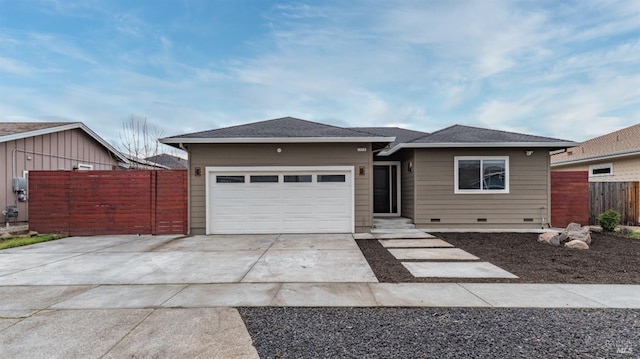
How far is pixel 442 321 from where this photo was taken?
3.09 metres

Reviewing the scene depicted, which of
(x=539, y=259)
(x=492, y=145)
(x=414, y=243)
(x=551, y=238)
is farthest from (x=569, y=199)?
(x=414, y=243)

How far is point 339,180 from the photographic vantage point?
29.6ft

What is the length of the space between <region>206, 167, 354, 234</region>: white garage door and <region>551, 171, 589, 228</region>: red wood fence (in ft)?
22.3

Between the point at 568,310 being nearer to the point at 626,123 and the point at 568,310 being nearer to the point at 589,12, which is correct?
the point at 589,12

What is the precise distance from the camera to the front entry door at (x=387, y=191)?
37.0 ft

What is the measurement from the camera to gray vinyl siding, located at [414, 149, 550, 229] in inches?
377

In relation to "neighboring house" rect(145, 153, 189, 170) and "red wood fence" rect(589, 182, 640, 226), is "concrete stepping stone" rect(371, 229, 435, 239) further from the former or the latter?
"neighboring house" rect(145, 153, 189, 170)

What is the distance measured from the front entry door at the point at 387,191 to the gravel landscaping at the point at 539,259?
3134mm

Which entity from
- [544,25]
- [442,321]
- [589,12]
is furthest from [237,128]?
[589,12]

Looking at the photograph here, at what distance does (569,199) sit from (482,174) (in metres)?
3.00

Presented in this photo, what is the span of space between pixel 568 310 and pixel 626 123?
2142 centimetres

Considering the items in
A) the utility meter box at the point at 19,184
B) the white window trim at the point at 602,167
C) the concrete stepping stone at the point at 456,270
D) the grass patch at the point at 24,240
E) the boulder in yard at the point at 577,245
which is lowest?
the grass patch at the point at 24,240

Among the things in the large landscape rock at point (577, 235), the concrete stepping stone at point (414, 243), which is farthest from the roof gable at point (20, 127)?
the large landscape rock at point (577, 235)

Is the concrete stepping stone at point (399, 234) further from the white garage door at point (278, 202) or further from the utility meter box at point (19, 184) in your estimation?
the utility meter box at point (19, 184)
